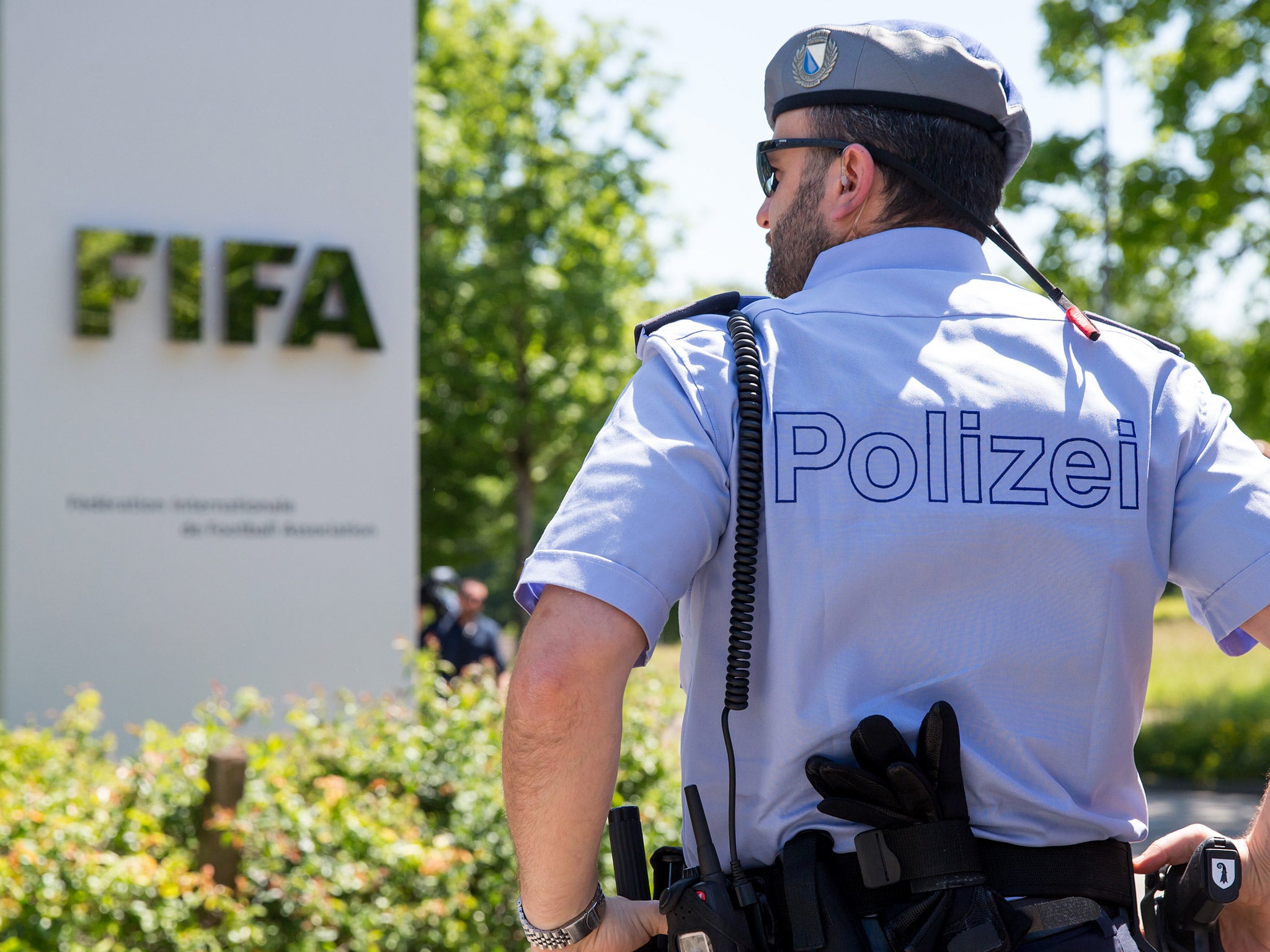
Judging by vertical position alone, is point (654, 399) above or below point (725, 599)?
above

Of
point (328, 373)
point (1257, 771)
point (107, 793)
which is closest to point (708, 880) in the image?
point (107, 793)

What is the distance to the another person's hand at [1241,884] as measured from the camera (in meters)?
1.69

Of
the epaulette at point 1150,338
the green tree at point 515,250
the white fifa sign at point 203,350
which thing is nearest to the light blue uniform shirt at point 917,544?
the epaulette at point 1150,338

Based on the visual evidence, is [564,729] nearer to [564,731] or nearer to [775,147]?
[564,731]

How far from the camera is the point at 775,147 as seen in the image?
5.60ft

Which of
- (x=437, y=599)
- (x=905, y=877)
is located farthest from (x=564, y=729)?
(x=437, y=599)

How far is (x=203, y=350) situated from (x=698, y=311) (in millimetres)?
8869

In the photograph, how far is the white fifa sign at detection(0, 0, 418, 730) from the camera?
9.09 m

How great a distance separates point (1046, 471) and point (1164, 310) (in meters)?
23.0

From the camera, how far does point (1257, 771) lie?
12.4 m

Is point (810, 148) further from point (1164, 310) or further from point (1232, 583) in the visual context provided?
point (1164, 310)

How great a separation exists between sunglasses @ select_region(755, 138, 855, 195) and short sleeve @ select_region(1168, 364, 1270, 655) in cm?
55

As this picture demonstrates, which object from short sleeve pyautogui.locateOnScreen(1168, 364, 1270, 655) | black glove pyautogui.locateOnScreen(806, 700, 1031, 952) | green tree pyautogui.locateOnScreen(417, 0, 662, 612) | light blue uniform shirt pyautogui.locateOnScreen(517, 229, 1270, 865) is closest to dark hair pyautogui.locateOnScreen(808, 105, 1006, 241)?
light blue uniform shirt pyautogui.locateOnScreen(517, 229, 1270, 865)

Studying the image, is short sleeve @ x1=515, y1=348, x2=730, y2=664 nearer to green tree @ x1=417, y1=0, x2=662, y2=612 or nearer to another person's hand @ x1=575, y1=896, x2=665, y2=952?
another person's hand @ x1=575, y1=896, x2=665, y2=952
